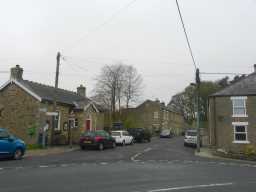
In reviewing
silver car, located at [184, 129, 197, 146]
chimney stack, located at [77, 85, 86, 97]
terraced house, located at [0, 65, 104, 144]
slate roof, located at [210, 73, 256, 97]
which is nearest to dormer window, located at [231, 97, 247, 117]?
slate roof, located at [210, 73, 256, 97]

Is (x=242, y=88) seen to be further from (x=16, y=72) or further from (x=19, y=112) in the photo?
(x=16, y=72)

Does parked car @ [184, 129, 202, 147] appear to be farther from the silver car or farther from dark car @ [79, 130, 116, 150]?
dark car @ [79, 130, 116, 150]

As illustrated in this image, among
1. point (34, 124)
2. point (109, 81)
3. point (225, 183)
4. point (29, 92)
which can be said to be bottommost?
point (225, 183)

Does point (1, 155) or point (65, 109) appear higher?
point (65, 109)

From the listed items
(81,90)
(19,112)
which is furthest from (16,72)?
(81,90)

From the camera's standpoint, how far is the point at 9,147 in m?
Answer: 18.1

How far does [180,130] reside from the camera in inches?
3853

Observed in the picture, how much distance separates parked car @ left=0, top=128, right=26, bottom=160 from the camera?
58.3 feet

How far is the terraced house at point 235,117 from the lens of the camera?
3150cm

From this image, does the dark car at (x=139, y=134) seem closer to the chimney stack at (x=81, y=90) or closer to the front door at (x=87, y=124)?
the front door at (x=87, y=124)

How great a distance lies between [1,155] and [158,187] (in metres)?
11.0

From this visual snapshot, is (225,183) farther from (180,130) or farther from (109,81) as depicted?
(180,130)

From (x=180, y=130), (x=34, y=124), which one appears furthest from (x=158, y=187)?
(x=180, y=130)

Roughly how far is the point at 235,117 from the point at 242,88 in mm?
3095
